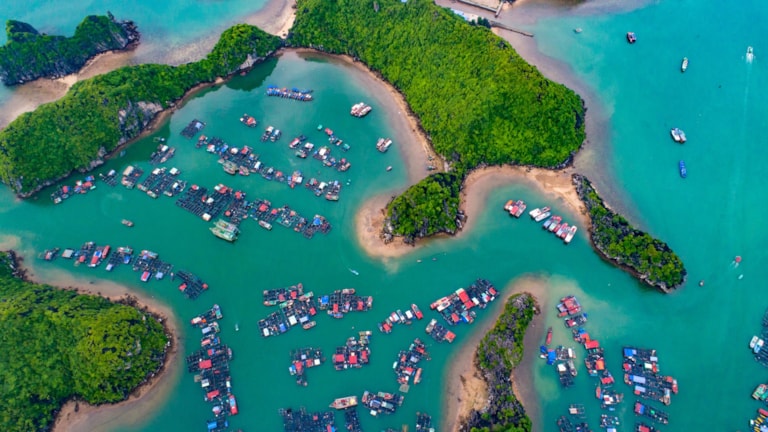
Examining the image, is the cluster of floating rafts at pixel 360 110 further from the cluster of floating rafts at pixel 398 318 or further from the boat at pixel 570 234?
the boat at pixel 570 234

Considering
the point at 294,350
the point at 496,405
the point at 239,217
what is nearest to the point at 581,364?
the point at 496,405

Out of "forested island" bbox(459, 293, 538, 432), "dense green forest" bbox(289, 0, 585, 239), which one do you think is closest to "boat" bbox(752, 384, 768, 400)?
"forested island" bbox(459, 293, 538, 432)

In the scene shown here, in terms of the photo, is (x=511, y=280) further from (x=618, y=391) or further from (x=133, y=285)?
(x=133, y=285)

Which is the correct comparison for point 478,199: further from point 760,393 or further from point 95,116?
point 95,116

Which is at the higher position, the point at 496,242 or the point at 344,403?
the point at 496,242

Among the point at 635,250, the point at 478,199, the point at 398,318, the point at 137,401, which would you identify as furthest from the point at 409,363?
the point at 635,250
